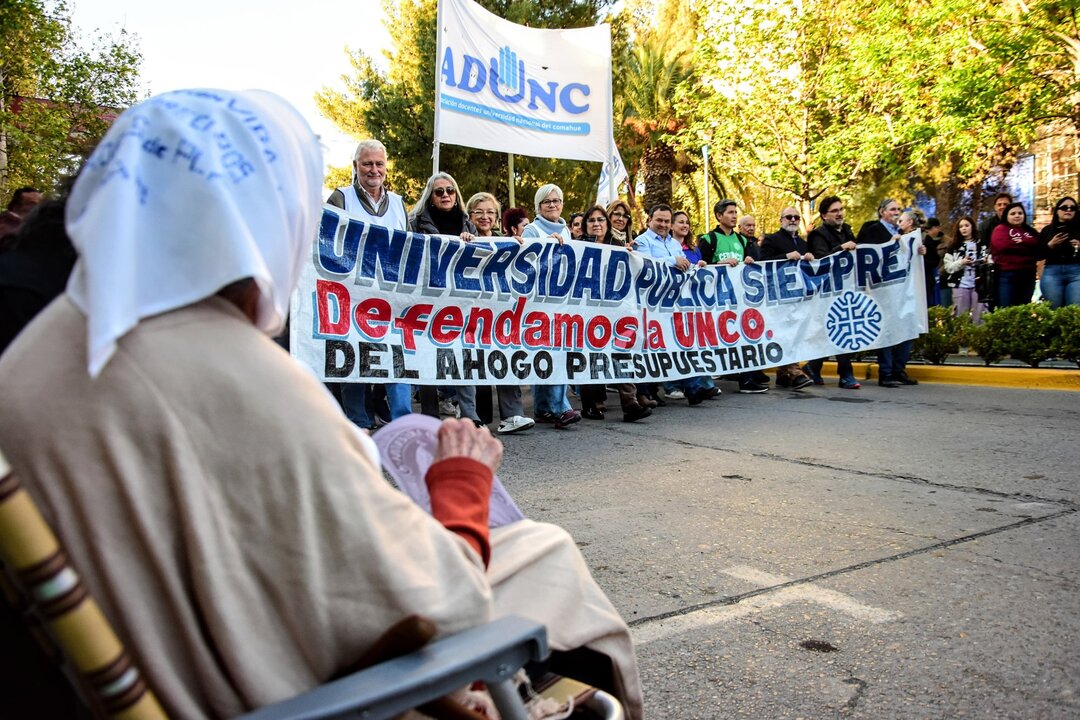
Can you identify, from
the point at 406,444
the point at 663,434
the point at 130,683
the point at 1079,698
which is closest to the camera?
the point at 130,683

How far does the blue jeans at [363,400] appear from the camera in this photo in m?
6.71

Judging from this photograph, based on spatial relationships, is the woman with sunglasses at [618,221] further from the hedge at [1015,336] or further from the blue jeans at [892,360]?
the hedge at [1015,336]

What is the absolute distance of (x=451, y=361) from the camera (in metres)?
6.96

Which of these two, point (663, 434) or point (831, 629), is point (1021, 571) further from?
point (663, 434)

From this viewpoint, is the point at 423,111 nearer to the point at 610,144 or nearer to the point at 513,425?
the point at 610,144

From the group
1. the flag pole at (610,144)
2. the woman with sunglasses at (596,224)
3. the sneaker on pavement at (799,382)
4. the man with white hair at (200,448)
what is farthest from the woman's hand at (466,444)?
the flag pole at (610,144)

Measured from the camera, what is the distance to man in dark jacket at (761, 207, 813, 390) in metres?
9.57

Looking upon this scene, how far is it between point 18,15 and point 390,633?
15041 millimetres

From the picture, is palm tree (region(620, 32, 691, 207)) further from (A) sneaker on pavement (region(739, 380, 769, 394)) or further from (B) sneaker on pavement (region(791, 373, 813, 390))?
(A) sneaker on pavement (region(739, 380, 769, 394))

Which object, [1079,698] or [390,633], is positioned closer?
[390,633]

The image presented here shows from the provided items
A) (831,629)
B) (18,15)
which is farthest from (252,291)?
(18,15)

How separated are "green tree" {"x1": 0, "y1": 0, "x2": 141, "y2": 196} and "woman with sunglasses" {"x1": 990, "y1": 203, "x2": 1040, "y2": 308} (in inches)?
480

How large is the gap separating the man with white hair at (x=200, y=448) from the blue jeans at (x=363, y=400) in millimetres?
5461

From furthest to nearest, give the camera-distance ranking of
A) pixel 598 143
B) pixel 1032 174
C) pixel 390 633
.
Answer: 1. pixel 1032 174
2. pixel 598 143
3. pixel 390 633
